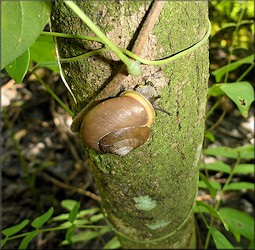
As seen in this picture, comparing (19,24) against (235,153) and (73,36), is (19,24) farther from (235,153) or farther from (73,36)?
(235,153)

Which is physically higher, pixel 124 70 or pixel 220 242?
pixel 124 70

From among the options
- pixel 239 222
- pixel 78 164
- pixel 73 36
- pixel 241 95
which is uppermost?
pixel 73 36

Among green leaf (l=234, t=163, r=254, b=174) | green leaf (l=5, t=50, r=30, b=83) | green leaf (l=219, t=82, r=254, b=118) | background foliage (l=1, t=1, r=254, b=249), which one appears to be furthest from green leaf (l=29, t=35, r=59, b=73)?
green leaf (l=234, t=163, r=254, b=174)

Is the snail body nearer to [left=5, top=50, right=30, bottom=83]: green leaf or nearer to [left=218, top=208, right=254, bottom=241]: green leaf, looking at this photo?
[left=5, top=50, right=30, bottom=83]: green leaf

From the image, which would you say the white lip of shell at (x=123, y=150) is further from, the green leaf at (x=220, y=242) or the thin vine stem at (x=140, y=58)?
the green leaf at (x=220, y=242)

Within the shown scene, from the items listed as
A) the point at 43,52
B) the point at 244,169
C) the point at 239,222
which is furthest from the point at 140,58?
the point at 244,169

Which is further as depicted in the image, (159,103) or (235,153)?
(235,153)

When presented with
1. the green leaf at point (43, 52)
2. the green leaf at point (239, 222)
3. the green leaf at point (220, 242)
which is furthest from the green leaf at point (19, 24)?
the green leaf at point (239, 222)
